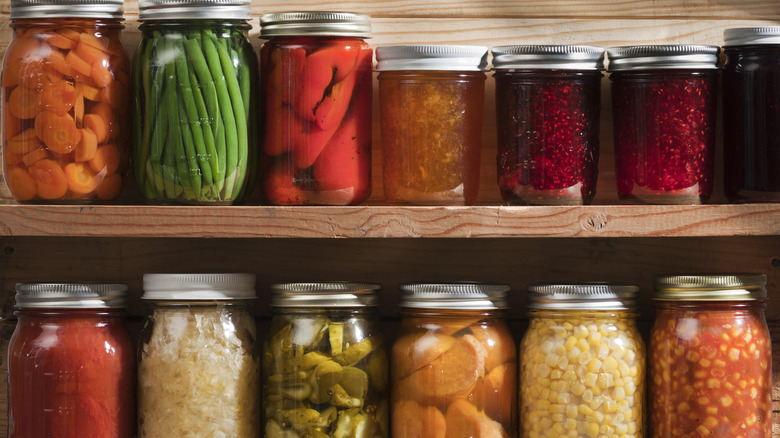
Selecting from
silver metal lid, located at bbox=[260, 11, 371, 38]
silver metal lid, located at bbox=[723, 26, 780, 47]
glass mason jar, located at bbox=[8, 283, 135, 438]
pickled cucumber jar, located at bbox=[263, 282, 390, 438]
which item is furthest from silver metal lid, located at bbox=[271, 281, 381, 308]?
silver metal lid, located at bbox=[723, 26, 780, 47]

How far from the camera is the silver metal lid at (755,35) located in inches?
41.3

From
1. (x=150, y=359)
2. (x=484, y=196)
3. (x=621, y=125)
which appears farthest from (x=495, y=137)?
(x=150, y=359)

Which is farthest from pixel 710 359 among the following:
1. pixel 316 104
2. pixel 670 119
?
pixel 316 104

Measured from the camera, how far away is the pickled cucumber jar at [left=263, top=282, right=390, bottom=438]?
1.05m

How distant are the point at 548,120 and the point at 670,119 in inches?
6.1

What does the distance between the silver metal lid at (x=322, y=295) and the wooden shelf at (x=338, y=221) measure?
77 millimetres

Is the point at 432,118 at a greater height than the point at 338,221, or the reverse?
the point at 432,118

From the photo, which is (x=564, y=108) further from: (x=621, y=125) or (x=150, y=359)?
(x=150, y=359)

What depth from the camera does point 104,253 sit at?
123 cm

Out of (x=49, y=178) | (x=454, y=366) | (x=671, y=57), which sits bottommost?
(x=454, y=366)

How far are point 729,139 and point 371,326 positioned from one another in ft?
1.76

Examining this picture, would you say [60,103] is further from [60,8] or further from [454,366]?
[454,366]

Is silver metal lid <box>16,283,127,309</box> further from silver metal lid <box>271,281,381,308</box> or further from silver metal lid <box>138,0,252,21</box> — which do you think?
silver metal lid <box>138,0,252,21</box>

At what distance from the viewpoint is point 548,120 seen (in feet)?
3.45
